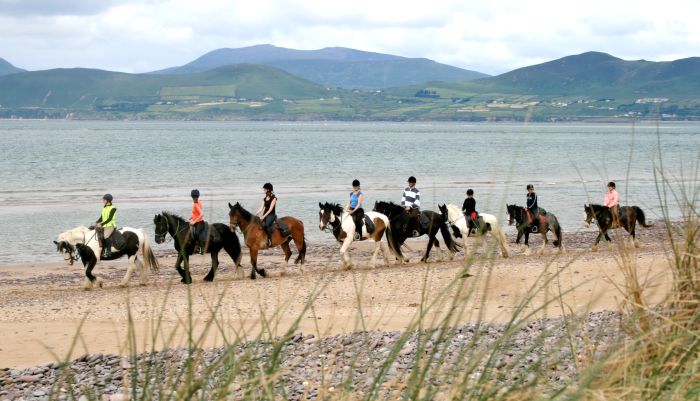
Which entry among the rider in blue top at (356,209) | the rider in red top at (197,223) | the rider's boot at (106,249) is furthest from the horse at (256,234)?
the rider's boot at (106,249)

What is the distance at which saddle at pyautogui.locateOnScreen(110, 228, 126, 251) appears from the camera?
19984 mm

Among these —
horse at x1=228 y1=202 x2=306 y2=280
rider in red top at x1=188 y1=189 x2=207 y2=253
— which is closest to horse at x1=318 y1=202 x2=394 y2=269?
horse at x1=228 y1=202 x2=306 y2=280

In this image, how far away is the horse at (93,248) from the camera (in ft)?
65.5

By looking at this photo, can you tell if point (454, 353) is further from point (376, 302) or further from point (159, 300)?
point (159, 300)

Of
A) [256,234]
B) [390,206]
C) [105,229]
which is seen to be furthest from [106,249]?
[390,206]

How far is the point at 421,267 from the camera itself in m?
21.2

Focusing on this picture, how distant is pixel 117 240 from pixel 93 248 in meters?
0.52

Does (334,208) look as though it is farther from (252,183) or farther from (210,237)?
(252,183)

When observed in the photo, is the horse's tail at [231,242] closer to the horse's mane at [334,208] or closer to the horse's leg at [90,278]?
the horse's mane at [334,208]

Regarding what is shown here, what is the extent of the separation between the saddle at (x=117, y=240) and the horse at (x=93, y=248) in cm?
2

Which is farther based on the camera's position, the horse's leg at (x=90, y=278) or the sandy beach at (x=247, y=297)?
the horse's leg at (x=90, y=278)

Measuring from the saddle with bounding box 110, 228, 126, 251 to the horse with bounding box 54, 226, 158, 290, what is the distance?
2cm

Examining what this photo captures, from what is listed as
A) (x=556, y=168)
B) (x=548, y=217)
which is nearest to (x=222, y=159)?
(x=556, y=168)

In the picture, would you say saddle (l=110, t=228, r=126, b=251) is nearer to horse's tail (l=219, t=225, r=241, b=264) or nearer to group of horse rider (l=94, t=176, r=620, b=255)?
group of horse rider (l=94, t=176, r=620, b=255)
